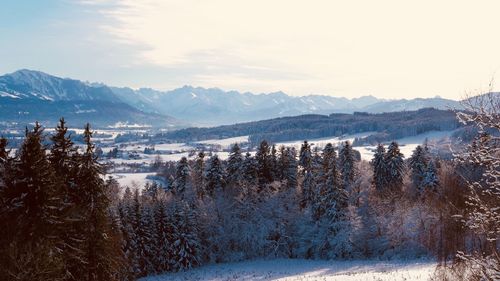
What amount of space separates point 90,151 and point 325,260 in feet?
150

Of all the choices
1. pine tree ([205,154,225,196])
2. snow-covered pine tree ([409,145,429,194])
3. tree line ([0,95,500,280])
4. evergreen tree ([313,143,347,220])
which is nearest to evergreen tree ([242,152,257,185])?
tree line ([0,95,500,280])

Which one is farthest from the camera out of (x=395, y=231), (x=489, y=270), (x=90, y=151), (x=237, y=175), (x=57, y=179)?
(x=237, y=175)

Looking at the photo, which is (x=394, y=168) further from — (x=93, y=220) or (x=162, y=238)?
(x=93, y=220)

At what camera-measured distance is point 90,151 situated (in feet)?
89.7

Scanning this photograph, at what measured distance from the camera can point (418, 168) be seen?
74.9m

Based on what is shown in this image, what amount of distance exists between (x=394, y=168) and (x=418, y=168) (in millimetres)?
3906

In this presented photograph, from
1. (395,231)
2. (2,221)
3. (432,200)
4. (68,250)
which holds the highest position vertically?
(2,221)

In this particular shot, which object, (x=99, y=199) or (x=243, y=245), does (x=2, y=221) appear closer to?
(x=99, y=199)

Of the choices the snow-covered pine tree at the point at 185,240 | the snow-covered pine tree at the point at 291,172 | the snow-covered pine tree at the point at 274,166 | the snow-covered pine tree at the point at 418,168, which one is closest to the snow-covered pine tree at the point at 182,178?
the snow-covered pine tree at the point at 185,240

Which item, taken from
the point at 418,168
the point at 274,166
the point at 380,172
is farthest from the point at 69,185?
the point at 418,168

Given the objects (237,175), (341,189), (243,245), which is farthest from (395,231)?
(237,175)

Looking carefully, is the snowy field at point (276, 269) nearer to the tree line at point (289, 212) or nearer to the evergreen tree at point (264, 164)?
the tree line at point (289, 212)

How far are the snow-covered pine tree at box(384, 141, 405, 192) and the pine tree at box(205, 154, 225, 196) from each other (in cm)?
2734

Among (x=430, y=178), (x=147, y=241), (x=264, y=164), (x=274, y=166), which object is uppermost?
(x=264, y=164)
